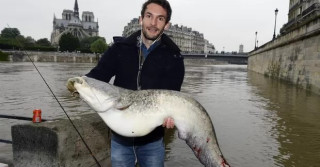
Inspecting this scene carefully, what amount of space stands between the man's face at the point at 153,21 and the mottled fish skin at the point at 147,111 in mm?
604

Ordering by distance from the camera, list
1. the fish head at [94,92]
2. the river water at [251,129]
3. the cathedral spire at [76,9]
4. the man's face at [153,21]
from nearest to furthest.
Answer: the fish head at [94,92] < the man's face at [153,21] < the river water at [251,129] < the cathedral spire at [76,9]

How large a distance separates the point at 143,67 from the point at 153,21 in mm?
431

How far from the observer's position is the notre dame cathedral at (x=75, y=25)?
6127 inches

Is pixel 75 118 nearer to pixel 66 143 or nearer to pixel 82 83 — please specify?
pixel 66 143

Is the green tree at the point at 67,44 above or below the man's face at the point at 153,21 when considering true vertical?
above

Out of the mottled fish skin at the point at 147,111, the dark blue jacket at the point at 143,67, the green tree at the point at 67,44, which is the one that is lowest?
the mottled fish skin at the point at 147,111

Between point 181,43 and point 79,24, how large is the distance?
58414mm

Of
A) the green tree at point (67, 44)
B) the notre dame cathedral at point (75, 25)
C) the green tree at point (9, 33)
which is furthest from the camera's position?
the notre dame cathedral at point (75, 25)

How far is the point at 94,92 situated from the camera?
2.29 meters

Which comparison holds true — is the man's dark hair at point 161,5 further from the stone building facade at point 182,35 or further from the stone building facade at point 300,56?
the stone building facade at point 182,35

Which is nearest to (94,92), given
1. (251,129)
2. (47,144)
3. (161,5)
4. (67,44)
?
(161,5)

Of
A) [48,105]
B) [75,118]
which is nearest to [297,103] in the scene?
[48,105]

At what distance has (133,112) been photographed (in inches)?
93.2

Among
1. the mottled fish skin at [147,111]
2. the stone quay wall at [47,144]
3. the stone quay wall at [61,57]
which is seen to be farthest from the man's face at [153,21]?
the stone quay wall at [61,57]
